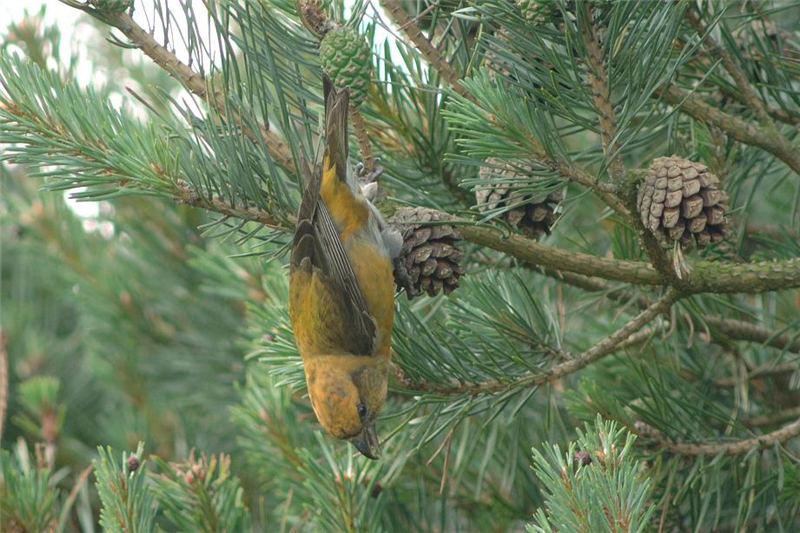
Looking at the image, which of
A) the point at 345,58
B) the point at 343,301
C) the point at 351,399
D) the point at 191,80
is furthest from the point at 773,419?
the point at 191,80

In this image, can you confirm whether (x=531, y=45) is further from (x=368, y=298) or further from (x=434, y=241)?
(x=368, y=298)

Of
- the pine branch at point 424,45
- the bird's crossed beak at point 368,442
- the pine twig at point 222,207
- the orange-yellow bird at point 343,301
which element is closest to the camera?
the pine twig at point 222,207

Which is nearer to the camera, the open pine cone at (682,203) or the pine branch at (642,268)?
the open pine cone at (682,203)

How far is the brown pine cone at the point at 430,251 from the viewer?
1.93m

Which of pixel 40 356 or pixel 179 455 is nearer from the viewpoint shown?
pixel 179 455

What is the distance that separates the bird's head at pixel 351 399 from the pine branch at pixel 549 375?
8.5 inches

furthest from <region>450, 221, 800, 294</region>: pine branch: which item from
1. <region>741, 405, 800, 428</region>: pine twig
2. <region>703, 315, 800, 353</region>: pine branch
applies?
<region>741, 405, 800, 428</region>: pine twig

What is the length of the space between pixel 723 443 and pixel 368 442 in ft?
2.80

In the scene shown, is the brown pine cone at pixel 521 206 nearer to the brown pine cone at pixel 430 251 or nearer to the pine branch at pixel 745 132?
the brown pine cone at pixel 430 251

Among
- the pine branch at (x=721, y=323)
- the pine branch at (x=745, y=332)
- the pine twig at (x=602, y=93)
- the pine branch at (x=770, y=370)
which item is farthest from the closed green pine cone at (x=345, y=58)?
the pine branch at (x=770, y=370)

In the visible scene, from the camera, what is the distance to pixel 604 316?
2924 millimetres

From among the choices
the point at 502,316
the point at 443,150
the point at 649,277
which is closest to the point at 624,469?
the point at 649,277

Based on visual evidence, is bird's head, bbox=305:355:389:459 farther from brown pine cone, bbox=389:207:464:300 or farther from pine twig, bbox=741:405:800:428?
pine twig, bbox=741:405:800:428

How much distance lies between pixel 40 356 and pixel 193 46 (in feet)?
8.44
